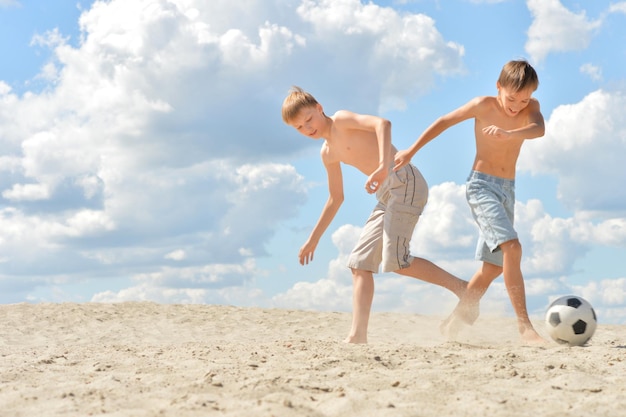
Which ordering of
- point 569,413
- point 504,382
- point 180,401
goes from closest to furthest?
point 569,413
point 180,401
point 504,382

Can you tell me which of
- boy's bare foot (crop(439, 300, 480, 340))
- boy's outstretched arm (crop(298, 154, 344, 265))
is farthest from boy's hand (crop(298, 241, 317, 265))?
boy's bare foot (crop(439, 300, 480, 340))

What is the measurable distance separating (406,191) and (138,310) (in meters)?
5.75

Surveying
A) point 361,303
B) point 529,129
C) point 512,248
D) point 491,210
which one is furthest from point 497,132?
point 361,303

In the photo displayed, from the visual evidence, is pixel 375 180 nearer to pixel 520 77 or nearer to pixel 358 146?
→ pixel 358 146

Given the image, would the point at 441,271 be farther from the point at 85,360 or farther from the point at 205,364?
the point at 85,360

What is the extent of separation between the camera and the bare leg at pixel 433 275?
579 cm

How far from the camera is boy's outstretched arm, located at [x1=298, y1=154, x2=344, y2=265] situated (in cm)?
614

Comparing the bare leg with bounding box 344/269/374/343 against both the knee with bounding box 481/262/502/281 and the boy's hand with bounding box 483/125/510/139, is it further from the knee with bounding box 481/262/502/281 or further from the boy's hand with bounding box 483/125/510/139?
the boy's hand with bounding box 483/125/510/139

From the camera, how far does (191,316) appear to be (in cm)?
984

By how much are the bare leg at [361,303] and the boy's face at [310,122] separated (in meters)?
1.15

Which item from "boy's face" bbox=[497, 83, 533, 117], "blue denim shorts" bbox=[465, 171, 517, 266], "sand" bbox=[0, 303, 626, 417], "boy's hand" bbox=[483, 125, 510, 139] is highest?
"boy's face" bbox=[497, 83, 533, 117]

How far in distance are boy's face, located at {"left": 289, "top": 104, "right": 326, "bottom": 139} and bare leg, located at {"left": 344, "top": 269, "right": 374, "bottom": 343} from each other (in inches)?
45.3

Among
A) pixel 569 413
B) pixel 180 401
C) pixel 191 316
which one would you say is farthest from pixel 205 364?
pixel 191 316

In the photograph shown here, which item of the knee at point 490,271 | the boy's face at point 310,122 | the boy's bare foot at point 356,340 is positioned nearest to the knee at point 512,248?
the knee at point 490,271
